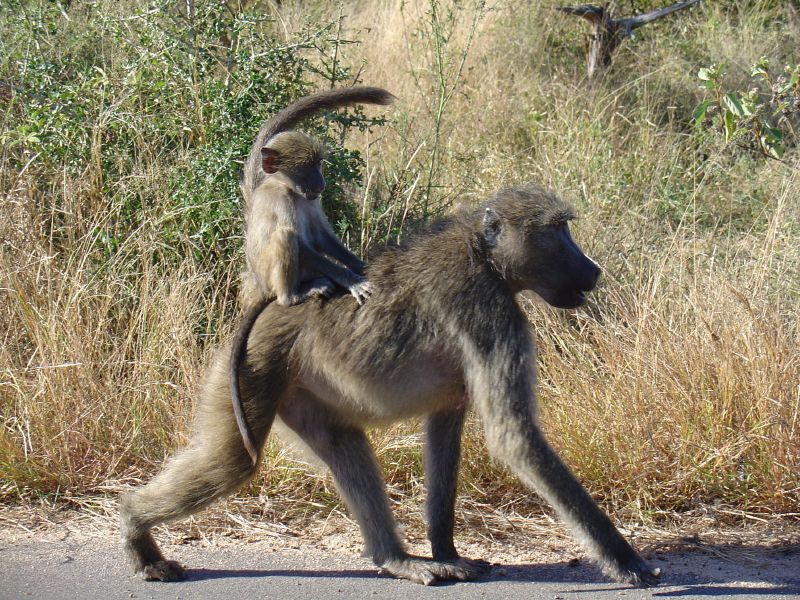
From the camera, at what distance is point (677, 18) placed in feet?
29.3

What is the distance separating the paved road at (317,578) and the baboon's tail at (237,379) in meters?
0.46

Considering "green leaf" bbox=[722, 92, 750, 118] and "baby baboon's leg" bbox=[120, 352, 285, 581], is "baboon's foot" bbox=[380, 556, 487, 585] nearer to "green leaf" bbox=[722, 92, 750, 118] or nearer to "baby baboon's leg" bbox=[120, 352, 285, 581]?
"baby baboon's leg" bbox=[120, 352, 285, 581]

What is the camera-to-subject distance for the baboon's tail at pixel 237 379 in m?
3.25

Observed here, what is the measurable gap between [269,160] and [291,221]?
1.20 feet

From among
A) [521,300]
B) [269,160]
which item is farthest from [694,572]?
[269,160]

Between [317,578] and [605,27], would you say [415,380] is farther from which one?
[605,27]

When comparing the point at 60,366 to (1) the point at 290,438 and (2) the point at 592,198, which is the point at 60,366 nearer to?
(1) the point at 290,438

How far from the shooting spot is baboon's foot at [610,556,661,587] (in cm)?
315

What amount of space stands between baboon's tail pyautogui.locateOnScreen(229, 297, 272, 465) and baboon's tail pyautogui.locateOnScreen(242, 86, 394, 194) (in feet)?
3.66

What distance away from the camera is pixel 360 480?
3.44m

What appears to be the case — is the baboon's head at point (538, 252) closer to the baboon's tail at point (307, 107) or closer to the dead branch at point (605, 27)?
the baboon's tail at point (307, 107)

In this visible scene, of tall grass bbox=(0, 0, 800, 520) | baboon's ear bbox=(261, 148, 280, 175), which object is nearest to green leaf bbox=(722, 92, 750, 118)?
tall grass bbox=(0, 0, 800, 520)

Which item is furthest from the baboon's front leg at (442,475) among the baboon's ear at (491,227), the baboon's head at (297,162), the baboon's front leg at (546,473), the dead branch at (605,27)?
the dead branch at (605,27)

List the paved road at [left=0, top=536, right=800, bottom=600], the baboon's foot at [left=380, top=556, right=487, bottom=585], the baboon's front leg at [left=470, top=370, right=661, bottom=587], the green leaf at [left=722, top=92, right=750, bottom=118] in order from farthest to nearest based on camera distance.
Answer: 1. the green leaf at [left=722, top=92, right=750, bottom=118]
2. the baboon's foot at [left=380, top=556, right=487, bottom=585]
3. the paved road at [left=0, top=536, right=800, bottom=600]
4. the baboon's front leg at [left=470, top=370, right=661, bottom=587]
